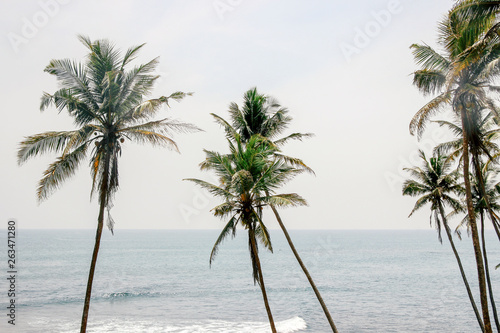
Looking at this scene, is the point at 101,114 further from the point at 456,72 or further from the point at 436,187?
the point at 436,187

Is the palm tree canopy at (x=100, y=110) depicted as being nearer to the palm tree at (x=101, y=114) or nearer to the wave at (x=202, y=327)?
the palm tree at (x=101, y=114)

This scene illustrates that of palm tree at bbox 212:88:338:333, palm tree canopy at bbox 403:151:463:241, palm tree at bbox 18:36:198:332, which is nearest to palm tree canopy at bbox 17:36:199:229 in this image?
palm tree at bbox 18:36:198:332

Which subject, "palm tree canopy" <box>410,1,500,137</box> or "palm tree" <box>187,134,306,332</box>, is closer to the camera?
"palm tree canopy" <box>410,1,500,137</box>

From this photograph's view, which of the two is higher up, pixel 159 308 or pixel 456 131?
pixel 456 131

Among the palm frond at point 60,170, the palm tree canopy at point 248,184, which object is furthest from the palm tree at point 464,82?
the palm frond at point 60,170

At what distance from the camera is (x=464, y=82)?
13.2 m

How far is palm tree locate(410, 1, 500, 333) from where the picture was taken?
12148mm

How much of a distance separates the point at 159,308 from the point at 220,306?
20.8ft

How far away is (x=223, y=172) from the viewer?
15812mm

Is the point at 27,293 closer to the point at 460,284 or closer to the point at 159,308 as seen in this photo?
the point at 159,308

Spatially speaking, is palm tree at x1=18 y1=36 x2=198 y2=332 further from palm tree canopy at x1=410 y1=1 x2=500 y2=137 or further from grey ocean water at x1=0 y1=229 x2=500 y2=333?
grey ocean water at x1=0 y1=229 x2=500 y2=333

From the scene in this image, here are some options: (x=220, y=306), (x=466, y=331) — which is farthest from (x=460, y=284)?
(x=220, y=306)

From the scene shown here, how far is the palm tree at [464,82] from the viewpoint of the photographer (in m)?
12.1

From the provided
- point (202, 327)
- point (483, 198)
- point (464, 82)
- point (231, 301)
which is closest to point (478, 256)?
point (464, 82)
